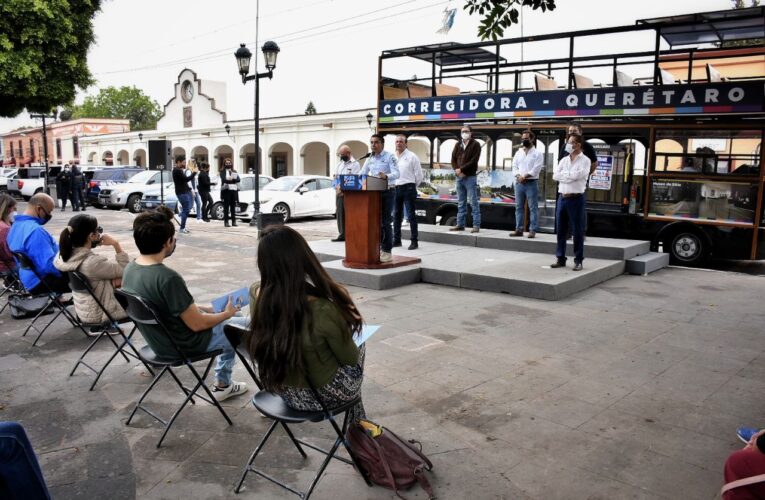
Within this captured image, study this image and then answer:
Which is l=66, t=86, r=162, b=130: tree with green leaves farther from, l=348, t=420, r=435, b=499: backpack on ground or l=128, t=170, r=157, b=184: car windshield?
l=348, t=420, r=435, b=499: backpack on ground

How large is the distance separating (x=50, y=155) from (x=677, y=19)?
6824cm

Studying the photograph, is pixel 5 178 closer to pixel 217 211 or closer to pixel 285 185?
pixel 217 211

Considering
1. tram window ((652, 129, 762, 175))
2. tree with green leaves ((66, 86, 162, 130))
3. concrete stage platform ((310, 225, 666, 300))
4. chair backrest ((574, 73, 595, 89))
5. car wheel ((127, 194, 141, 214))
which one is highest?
tree with green leaves ((66, 86, 162, 130))

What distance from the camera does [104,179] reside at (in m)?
23.9

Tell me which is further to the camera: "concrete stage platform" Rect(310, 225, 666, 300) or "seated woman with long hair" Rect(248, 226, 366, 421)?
"concrete stage platform" Rect(310, 225, 666, 300)

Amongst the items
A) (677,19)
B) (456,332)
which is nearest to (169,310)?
(456,332)

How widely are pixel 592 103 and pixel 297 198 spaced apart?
1025 centimetres

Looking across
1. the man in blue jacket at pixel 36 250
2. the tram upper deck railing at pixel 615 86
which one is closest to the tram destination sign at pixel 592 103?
the tram upper deck railing at pixel 615 86

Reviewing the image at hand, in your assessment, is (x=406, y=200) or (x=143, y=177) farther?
(x=143, y=177)

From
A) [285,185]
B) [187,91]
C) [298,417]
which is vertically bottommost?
[298,417]

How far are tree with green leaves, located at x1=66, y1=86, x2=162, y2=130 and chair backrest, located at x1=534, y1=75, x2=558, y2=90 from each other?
78.9 meters

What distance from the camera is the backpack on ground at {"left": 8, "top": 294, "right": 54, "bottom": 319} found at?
5954 mm

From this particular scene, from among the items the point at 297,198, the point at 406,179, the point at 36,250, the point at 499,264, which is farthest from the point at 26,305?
the point at 297,198

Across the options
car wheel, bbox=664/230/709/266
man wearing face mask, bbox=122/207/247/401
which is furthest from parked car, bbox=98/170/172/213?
man wearing face mask, bbox=122/207/247/401
